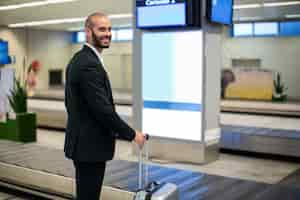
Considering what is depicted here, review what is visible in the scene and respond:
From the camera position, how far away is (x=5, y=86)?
852 cm

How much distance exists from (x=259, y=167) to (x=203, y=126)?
4.03 feet

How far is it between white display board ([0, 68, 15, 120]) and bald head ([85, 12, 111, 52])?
6.14 m

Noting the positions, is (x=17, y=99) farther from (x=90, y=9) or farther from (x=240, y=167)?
(x=90, y=9)

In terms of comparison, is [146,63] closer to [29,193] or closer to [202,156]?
[202,156]

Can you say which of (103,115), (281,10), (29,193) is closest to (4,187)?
(29,193)

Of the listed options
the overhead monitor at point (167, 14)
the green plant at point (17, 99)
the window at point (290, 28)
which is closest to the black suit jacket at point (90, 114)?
the overhead monitor at point (167, 14)

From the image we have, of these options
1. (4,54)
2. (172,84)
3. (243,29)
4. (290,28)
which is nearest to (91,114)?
(172,84)

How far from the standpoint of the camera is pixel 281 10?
50.0ft

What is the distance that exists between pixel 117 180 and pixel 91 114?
2191 millimetres

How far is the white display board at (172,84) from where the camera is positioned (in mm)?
6867

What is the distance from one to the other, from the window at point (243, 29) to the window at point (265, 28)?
9.0 inches

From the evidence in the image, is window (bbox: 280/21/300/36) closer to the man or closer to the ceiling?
the ceiling

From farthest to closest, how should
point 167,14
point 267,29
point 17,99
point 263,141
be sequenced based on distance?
point 267,29
point 17,99
point 263,141
point 167,14

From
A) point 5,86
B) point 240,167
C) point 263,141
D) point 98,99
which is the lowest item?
point 240,167
